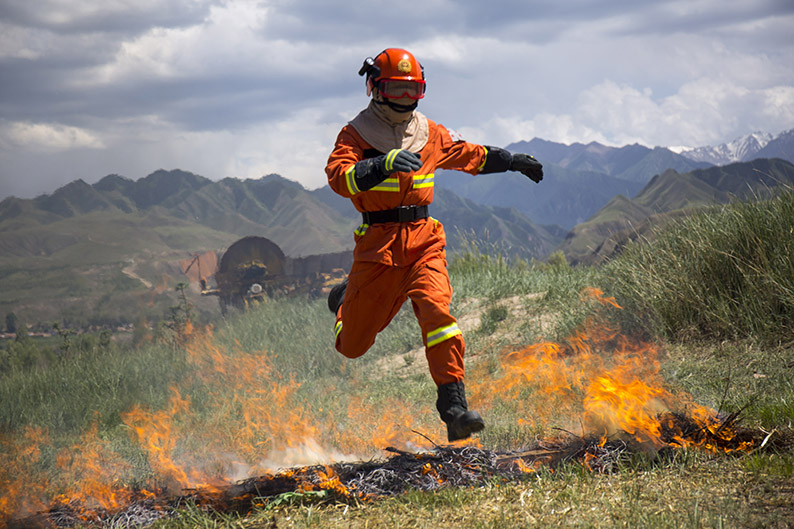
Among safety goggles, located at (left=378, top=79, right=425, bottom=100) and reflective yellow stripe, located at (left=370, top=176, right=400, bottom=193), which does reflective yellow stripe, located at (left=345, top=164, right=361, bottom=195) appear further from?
safety goggles, located at (left=378, top=79, right=425, bottom=100)

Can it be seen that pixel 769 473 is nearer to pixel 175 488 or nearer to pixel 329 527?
pixel 329 527

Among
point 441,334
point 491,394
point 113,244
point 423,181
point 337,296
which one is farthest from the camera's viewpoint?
point 113,244

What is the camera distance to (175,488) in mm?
3594

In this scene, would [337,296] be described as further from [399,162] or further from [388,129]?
[399,162]

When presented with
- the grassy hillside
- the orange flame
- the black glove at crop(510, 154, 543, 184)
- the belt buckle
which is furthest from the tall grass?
the belt buckle

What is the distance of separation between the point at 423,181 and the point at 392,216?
303 millimetres

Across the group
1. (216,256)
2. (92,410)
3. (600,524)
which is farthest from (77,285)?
(600,524)

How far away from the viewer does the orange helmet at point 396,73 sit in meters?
3.69

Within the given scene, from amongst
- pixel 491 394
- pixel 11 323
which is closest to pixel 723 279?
pixel 491 394

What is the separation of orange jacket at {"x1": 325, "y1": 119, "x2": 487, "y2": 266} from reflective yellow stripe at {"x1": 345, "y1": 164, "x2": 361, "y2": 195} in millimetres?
55

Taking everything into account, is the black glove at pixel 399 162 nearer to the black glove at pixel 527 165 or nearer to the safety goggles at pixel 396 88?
the safety goggles at pixel 396 88

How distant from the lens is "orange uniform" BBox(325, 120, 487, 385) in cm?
349

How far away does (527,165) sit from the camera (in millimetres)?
4312

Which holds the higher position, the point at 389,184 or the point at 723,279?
the point at 389,184
